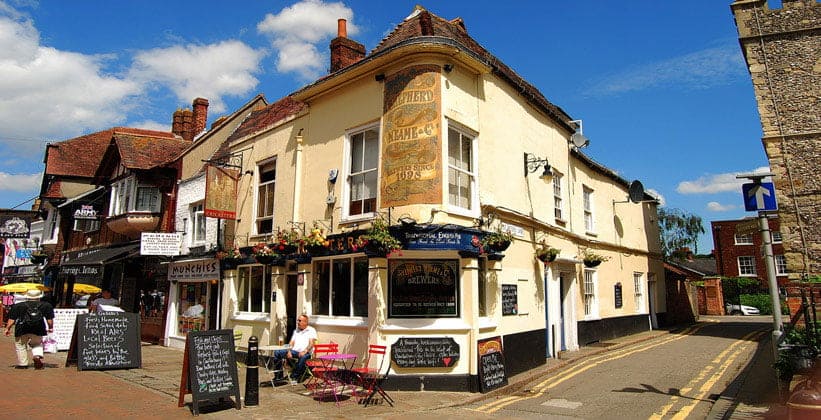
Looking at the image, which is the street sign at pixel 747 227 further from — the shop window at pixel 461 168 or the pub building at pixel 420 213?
the shop window at pixel 461 168

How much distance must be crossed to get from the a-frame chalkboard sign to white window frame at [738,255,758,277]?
4735 cm

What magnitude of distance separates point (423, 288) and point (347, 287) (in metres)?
1.95

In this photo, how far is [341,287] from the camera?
445 inches

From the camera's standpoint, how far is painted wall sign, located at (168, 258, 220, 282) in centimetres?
1558

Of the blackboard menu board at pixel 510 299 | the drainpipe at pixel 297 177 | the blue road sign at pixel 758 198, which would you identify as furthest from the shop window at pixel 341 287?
the blue road sign at pixel 758 198

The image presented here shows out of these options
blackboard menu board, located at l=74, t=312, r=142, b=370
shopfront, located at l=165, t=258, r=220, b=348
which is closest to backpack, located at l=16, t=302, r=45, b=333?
blackboard menu board, located at l=74, t=312, r=142, b=370

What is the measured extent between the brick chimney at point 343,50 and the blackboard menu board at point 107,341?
825cm

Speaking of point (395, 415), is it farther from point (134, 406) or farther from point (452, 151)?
point (452, 151)

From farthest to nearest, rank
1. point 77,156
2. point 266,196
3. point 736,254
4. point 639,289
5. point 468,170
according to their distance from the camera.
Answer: point 736,254 → point 77,156 → point 639,289 → point 266,196 → point 468,170

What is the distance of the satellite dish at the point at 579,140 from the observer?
16.1 meters

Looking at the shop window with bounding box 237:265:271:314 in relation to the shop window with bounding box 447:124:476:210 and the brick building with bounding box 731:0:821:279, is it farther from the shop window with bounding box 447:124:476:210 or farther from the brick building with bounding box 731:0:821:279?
the brick building with bounding box 731:0:821:279

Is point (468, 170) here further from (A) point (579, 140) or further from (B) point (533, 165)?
(A) point (579, 140)

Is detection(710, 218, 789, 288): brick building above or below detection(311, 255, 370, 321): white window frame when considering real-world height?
above

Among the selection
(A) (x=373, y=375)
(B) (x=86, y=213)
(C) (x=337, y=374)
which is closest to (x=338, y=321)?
(C) (x=337, y=374)
